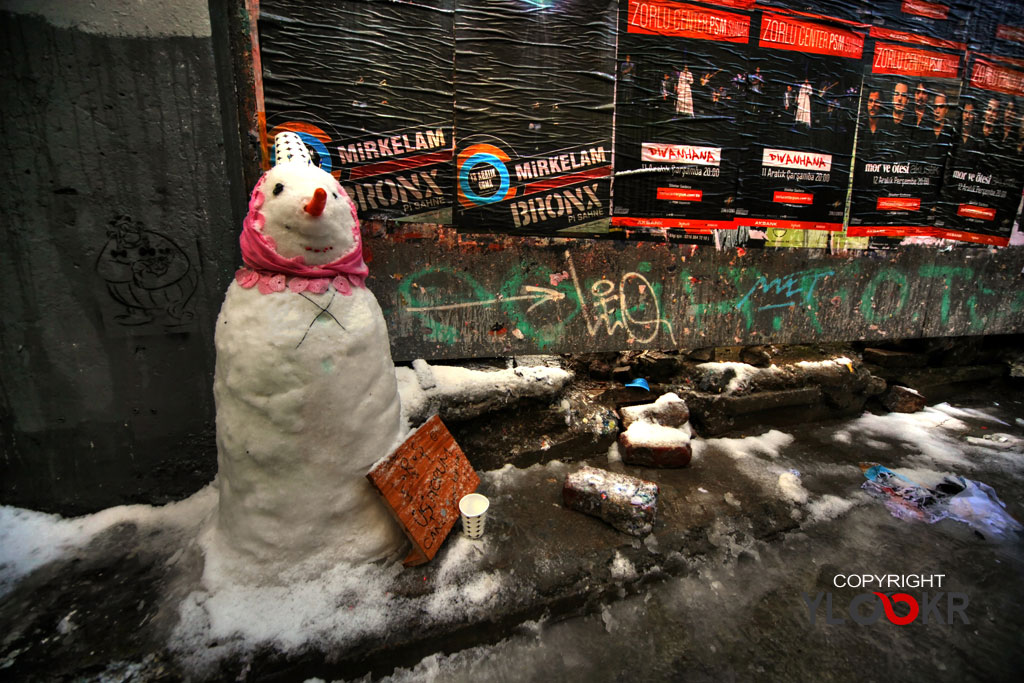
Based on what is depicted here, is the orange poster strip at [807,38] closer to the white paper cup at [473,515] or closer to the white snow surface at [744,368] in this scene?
the white snow surface at [744,368]

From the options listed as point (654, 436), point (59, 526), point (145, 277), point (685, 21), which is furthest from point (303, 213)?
point (685, 21)

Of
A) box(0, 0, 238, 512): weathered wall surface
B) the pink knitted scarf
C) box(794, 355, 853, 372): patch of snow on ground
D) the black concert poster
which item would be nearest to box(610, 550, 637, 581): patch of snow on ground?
the pink knitted scarf

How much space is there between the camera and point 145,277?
1.99 metres

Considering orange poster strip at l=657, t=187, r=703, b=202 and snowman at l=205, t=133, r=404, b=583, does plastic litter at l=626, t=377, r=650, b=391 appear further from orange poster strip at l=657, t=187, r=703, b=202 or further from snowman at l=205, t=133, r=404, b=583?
snowman at l=205, t=133, r=404, b=583

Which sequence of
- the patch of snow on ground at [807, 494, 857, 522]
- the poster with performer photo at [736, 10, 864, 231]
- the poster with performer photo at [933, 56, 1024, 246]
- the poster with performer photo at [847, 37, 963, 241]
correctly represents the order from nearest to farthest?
the patch of snow on ground at [807, 494, 857, 522], the poster with performer photo at [736, 10, 864, 231], the poster with performer photo at [847, 37, 963, 241], the poster with performer photo at [933, 56, 1024, 246]

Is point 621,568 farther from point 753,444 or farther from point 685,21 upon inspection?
point 685,21

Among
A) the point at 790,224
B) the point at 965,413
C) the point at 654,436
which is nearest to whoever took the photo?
the point at 654,436

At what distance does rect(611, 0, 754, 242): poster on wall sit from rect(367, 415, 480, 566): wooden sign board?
80.3 inches

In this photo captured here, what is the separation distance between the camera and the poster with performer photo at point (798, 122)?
3084 mm

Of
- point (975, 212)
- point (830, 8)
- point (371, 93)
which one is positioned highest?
point (830, 8)

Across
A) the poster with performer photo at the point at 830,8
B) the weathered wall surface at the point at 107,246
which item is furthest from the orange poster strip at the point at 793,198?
the weathered wall surface at the point at 107,246

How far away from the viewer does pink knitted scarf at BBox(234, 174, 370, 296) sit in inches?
62.9

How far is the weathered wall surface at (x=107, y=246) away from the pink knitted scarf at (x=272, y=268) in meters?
0.61

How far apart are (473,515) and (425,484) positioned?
0.28m
